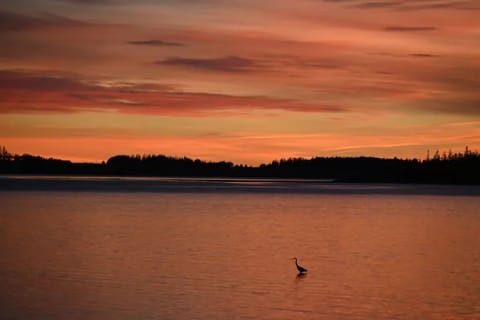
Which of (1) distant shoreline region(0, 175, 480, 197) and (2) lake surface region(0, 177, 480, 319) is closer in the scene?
(2) lake surface region(0, 177, 480, 319)

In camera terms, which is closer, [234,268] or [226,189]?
[234,268]

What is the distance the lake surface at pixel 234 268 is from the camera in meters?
19.5

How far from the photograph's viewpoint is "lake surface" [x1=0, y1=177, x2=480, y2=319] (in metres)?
19.5

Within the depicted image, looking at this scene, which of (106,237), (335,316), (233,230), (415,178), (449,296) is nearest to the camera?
(335,316)

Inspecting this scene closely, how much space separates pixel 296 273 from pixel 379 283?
264cm

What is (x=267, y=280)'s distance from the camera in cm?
2384

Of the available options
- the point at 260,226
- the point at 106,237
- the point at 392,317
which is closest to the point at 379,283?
the point at 392,317

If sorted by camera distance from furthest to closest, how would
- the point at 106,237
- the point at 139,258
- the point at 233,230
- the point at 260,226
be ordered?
the point at 260,226 < the point at 233,230 < the point at 106,237 < the point at 139,258

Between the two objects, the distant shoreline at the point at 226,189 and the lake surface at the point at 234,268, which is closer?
the lake surface at the point at 234,268

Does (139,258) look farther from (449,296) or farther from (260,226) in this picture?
(260,226)

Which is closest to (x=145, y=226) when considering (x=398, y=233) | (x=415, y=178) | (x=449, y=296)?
(x=398, y=233)

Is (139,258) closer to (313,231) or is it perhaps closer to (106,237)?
(106,237)

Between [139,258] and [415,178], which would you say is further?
[415,178]

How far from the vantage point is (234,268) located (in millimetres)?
25953
